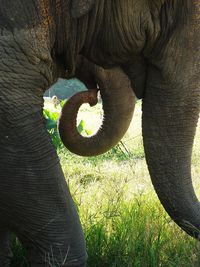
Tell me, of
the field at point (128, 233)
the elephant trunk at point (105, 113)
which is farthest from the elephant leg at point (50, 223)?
the elephant trunk at point (105, 113)

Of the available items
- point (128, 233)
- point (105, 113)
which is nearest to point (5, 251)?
point (128, 233)

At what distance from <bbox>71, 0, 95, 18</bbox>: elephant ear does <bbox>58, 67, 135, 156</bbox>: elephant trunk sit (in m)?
0.64

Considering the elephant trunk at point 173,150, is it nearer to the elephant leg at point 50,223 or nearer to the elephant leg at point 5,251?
the elephant leg at point 50,223

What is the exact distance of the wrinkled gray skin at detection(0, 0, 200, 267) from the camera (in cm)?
293

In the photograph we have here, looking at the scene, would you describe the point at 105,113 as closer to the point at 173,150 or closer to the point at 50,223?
the point at 173,150

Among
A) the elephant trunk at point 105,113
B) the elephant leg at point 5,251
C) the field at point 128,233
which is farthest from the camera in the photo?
the elephant trunk at point 105,113

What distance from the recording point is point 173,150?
11.8 ft

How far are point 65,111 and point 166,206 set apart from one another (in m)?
0.69

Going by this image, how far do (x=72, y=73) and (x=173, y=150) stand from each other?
601mm

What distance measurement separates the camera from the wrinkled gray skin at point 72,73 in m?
2.93

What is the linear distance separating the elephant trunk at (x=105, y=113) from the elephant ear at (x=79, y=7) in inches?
25.1

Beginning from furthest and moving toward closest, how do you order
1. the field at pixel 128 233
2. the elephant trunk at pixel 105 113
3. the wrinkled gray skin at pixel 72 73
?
the elephant trunk at pixel 105 113, the field at pixel 128 233, the wrinkled gray skin at pixel 72 73

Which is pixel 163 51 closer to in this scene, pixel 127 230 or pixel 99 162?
pixel 127 230

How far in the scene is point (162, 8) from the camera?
3393 millimetres
